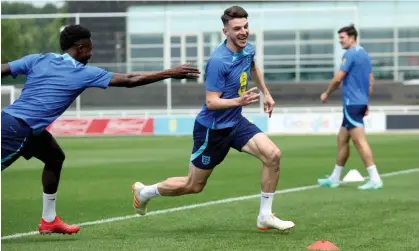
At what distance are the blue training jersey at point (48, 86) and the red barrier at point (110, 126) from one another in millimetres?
24595

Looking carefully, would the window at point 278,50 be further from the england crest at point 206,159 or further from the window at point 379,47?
the england crest at point 206,159

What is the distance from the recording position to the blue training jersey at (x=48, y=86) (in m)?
9.13

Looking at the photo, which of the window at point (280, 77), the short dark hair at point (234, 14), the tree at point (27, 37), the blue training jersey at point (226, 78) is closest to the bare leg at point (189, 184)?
the blue training jersey at point (226, 78)

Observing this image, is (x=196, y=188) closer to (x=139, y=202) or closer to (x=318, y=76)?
(x=139, y=202)

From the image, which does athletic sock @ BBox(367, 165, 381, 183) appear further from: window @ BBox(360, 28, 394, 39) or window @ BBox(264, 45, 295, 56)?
window @ BBox(360, 28, 394, 39)

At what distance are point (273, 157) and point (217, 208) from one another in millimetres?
2551

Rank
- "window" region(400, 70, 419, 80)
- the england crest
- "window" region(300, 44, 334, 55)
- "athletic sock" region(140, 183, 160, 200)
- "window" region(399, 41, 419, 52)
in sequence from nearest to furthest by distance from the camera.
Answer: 1. the england crest
2. "athletic sock" region(140, 183, 160, 200)
3. "window" region(300, 44, 334, 55)
4. "window" region(400, 70, 419, 80)
5. "window" region(399, 41, 419, 52)

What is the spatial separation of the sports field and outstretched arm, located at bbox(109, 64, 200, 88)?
1.36 m

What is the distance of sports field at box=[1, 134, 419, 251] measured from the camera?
9273 mm

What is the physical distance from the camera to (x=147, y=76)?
29.6 ft

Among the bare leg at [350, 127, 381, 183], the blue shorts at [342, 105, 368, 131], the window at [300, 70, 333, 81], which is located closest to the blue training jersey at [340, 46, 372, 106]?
the blue shorts at [342, 105, 368, 131]

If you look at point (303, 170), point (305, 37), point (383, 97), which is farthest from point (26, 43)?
point (303, 170)

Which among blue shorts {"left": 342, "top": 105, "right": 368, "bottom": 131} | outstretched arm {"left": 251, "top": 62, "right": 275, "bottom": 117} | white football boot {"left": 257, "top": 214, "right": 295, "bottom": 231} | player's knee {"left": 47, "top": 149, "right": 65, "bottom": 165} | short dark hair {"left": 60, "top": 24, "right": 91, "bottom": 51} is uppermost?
short dark hair {"left": 60, "top": 24, "right": 91, "bottom": 51}

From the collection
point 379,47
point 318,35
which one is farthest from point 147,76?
point 379,47
